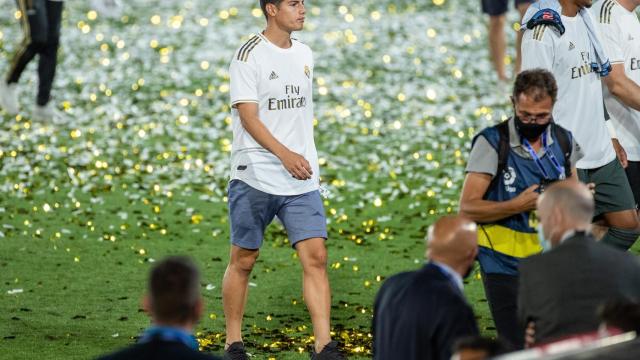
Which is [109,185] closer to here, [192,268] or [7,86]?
[7,86]

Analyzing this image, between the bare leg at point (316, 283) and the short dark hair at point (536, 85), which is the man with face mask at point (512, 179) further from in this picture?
the bare leg at point (316, 283)

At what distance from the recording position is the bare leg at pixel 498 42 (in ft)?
53.9

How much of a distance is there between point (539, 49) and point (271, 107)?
140 cm

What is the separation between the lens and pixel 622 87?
7.83 metres

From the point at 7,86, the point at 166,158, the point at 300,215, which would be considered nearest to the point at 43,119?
the point at 7,86

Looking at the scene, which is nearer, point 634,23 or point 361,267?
point 634,23

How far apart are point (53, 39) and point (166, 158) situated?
2.21 meters

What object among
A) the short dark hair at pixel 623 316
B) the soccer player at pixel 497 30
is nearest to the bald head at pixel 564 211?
the short dark hair at pixel 623 316

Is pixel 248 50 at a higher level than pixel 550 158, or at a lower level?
higher

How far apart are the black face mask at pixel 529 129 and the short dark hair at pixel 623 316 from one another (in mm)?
1672

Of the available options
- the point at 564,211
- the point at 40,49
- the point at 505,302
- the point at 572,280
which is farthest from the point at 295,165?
the point at 40,49

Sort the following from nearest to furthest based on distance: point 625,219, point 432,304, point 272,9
A: point 432,304 < point 272,9 < point 625,219

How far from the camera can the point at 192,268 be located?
4410mm

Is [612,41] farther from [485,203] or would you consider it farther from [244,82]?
[485,203]
